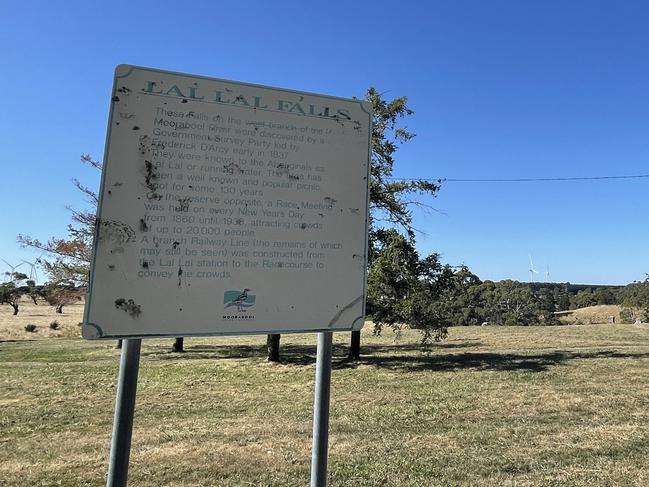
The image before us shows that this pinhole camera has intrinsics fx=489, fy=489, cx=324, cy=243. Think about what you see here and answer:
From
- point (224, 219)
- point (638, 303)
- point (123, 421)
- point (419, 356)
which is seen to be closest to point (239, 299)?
point (224, 219)

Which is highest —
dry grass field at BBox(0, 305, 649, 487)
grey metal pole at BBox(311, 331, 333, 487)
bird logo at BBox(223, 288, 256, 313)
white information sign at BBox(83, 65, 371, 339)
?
white information sign at BBox(83, 65, 371, 339)

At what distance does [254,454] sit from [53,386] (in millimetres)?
7476

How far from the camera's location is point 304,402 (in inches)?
332

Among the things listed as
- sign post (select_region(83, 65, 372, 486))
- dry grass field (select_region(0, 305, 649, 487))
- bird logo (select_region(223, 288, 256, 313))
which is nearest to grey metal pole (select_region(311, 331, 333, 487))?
sign post (select_region(83, 65, 372, 486))

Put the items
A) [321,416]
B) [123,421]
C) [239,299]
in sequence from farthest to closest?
[321,416] < [239,299] < [123,421]

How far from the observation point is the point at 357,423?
6.68 meters

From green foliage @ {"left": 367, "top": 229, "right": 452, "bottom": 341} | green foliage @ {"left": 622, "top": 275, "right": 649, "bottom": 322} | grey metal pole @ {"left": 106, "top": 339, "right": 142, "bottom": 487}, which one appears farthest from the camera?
green foliage @ {"left": 622, "top": 275, "right": 649, "bottom": 322}

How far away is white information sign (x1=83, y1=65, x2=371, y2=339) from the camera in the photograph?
2391mm

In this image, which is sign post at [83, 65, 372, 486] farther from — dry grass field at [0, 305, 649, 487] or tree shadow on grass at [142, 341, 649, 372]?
tree shadow on grass at [142, 341, 649, 372]

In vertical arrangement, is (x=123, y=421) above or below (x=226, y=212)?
below

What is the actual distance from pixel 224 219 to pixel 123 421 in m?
1.11

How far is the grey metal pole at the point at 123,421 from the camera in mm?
2363

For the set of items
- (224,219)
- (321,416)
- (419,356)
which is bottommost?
(419,356)

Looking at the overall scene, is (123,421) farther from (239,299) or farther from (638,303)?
(638,303)
